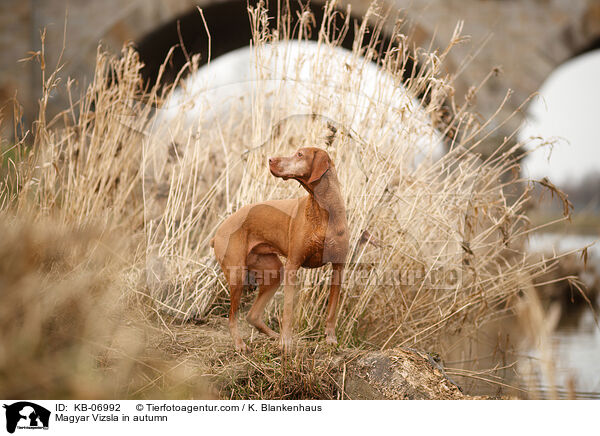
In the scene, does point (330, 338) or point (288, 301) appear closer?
point (288, 301)

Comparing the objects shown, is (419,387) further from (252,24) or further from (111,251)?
(252,24)

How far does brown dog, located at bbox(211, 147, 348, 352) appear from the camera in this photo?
1.65 metres

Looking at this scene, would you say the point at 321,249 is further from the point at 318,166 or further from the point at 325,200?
the point at 318,166

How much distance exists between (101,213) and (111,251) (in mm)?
878

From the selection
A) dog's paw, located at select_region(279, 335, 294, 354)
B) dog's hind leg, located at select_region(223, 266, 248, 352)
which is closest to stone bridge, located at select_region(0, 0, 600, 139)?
dog's hind leg, located at select_region(223, 266, 248, 352)

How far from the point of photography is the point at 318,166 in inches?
63.9

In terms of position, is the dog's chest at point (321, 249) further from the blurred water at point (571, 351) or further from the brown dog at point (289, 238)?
the blurred water at point (571, 351)

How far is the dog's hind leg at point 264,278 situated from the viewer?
1757 millimetres

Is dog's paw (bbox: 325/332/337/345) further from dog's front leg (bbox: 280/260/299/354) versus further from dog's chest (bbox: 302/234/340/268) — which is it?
dog's chest (bbox: 302/234/340/268)
